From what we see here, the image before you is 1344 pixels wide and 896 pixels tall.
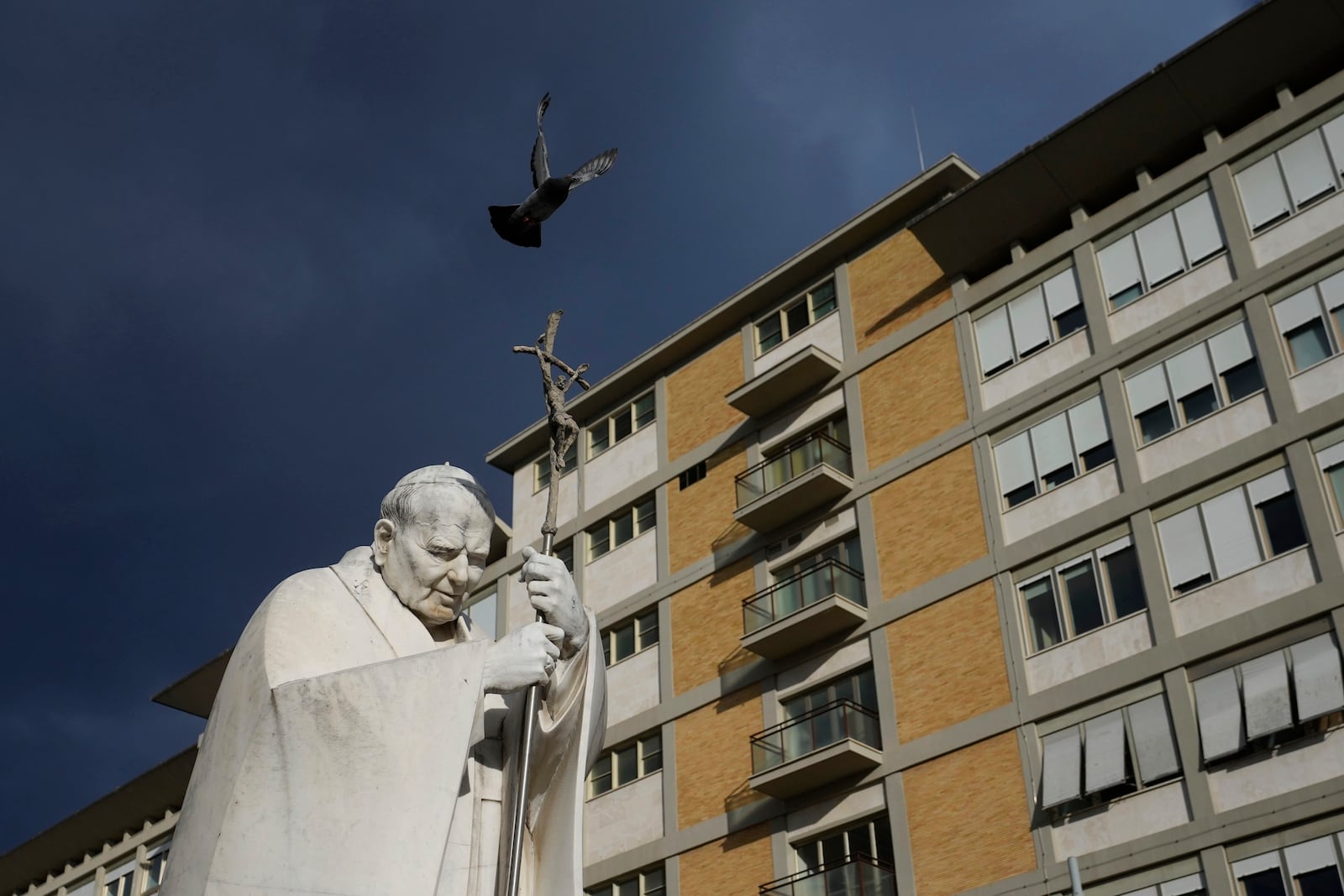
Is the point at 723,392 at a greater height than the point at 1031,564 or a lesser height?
greater

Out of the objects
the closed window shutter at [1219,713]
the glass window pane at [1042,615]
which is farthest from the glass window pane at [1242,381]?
the closed window shutter at [1219,713]

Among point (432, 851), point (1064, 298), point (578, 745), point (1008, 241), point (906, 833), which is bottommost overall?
point (432, 851)

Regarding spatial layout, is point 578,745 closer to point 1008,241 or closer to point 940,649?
point 940,649

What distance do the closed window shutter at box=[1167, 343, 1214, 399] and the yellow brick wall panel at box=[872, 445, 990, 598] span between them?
511cm

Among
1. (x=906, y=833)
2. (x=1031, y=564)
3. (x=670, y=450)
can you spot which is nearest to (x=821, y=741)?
(x=906, y=833)

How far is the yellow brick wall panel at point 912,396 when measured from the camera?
38188 millimetres

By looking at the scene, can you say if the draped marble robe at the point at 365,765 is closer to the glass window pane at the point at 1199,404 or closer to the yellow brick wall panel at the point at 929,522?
the glass window pane at the point at 1199,404

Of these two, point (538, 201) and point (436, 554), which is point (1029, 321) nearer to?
point (538, 201)

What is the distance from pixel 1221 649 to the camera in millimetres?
29828

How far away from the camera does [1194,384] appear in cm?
3291

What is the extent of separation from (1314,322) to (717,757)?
17099 mm

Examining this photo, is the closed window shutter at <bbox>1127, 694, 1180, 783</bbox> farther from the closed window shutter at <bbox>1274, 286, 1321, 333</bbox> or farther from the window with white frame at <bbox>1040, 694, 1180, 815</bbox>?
the closed window shutter at <bbox>1274, 286, 1321, 333</bbox>

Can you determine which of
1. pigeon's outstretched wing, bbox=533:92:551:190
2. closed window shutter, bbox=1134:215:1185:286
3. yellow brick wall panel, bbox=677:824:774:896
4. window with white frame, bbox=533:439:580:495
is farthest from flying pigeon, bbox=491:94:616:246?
window with white frame, bbox=533:439:580:495

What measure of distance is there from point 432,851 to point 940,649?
30.1m
